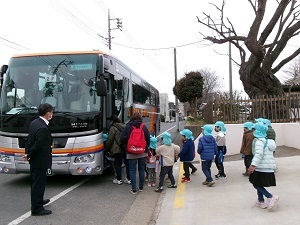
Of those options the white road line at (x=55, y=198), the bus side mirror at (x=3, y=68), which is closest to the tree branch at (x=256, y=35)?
the white road line at (x=55, y=198)

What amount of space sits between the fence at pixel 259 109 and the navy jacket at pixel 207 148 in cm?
571

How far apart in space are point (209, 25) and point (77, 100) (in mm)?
8710

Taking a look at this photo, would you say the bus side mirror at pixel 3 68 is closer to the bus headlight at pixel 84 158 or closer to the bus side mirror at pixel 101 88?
the bus side mirror at pixel 101 88

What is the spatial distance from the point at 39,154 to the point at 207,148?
3623mm

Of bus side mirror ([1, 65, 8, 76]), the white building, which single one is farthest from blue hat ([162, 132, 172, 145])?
the white building

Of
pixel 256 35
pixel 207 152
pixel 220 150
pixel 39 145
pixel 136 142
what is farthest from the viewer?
pixel 256 35

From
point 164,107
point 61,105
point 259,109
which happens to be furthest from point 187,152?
point 164,107

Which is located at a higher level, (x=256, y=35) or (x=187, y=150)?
(x=256, y=35)

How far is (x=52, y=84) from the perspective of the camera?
747cm

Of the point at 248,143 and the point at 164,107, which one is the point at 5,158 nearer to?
the point at 248,143

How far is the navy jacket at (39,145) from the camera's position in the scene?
526 centimetres

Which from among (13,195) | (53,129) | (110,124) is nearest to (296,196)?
(110,124)

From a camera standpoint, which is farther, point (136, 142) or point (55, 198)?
point (136, 142)

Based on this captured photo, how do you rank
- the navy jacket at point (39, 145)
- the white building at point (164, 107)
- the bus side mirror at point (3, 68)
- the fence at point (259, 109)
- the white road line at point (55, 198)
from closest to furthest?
the white road line at point (55, 198) → the navy jacket at point (39, 145) → the bus side mirror at point (3, 68) → the fence at point (259, 109) → the white building at point (164, 107)
